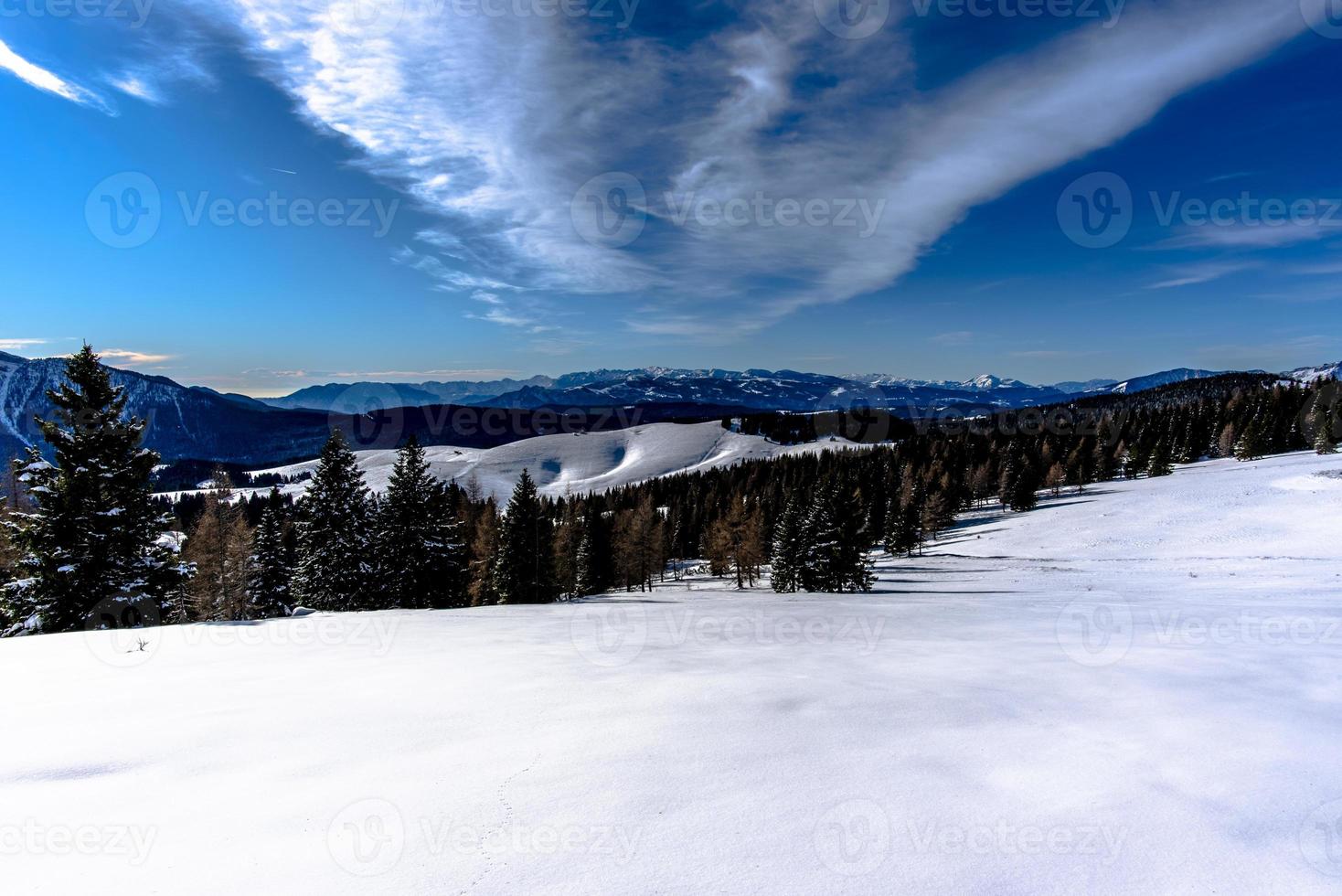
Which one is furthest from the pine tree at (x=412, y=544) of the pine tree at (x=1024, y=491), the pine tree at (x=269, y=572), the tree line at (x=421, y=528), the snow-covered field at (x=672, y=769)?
the pine tree at (x=1024, y=491)

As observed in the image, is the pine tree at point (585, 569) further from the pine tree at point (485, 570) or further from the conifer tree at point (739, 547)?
the conifer tree at point (739, 547)

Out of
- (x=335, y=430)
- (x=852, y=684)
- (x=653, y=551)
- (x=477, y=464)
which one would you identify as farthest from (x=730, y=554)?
(x=477, y=464)

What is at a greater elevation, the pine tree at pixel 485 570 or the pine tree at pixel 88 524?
the pine tree at pixel 88 524

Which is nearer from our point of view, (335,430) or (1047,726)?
(1047,726)

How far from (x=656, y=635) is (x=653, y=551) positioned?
51741 mm

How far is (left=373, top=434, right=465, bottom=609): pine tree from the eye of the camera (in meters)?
33.6

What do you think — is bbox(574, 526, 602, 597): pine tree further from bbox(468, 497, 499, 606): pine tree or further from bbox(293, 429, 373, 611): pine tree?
bbox(293, 429, 373, 611): pine tree

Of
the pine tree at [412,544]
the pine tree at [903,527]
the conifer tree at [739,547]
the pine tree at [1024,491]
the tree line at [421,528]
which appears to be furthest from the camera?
the pine tree at [1024,491]

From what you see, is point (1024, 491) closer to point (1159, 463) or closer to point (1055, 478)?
point (1055, 478)

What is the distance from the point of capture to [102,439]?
1923 centimetres

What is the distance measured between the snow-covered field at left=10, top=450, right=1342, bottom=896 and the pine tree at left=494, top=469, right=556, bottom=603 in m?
30.2

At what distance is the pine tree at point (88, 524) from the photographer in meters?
17.5

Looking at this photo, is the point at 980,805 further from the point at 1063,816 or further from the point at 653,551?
the point at 653,551

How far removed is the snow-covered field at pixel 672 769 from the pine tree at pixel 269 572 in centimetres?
3156
